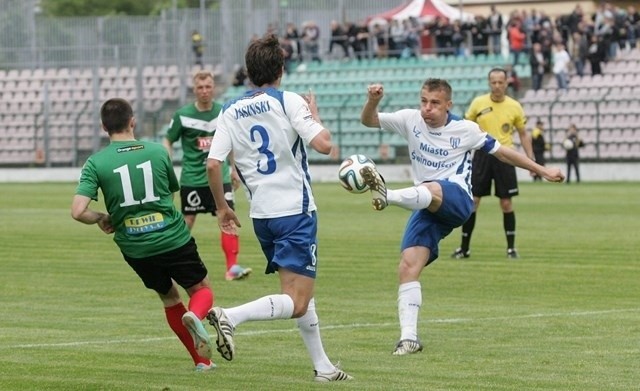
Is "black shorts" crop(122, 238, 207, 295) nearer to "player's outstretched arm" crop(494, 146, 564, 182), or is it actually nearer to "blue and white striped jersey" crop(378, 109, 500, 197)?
"blue and white striped jersey" crop(378, 109, 500, 197)

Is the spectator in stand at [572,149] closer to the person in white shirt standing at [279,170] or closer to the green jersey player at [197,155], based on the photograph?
the green jersey player at [197,155]

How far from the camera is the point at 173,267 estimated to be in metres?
9.37

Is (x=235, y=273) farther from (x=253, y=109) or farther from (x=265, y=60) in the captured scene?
(x=265, y=60)

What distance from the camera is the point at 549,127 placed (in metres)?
45.8

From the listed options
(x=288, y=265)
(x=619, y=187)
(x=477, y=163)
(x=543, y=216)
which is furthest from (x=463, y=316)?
(x=619, y=187)

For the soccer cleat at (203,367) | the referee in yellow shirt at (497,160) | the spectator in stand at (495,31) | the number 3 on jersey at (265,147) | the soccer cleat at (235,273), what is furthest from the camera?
the spectator in stand at (495,31)

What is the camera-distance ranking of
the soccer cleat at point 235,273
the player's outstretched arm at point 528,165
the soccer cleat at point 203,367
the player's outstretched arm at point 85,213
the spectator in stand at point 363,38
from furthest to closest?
1. the spectator in stand at point 363,38
2. the soccer cleat at point 235,273
3. the player's outstretched arm at point 528,165
4. the soccer cleat at point 203,367
5. the player's outstretched arm at point 85,213

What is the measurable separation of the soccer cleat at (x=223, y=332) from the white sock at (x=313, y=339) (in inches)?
29.2

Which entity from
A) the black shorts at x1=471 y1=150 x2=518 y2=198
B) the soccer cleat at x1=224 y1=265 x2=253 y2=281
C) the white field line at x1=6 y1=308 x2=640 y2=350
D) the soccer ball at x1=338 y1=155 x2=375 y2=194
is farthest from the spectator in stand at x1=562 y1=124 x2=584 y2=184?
the soccer ball at x1=338 y1=155 x2=375 y2=194

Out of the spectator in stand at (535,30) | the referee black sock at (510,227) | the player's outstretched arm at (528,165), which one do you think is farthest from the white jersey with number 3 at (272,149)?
the spectator in stand at (535,30)

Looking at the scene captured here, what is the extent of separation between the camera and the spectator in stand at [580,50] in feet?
155

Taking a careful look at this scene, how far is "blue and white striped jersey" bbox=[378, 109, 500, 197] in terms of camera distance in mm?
11070

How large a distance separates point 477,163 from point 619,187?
20752 millimetres

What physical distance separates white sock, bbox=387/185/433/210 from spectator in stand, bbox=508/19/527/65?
38633mm
